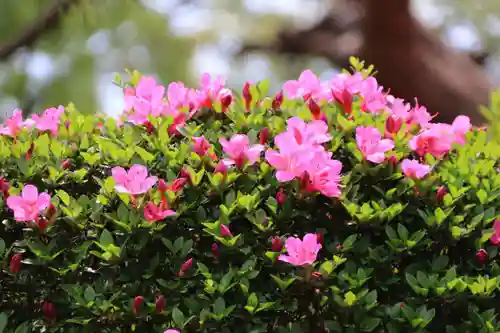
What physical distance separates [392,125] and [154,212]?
2.90 ft

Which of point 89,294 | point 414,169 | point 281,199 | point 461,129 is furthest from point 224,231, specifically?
point 461,129

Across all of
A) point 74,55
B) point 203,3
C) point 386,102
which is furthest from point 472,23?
point 386,102

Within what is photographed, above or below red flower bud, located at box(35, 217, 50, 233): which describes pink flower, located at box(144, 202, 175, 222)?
above

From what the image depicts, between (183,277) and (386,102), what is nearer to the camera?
(183,277)

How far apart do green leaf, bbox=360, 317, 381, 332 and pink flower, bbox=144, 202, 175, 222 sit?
0.66 meters

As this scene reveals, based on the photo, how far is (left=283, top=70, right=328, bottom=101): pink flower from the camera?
2.49 metres

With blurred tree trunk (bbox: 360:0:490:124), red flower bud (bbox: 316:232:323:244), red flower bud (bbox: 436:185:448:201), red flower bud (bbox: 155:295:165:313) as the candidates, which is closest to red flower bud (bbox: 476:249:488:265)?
red flower bud (bbox: 436:185:448:201)

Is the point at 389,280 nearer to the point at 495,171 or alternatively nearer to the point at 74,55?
the point at 495,171

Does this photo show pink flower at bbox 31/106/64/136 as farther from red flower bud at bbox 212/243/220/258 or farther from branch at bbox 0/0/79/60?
branch at bbox 0/0/79/60

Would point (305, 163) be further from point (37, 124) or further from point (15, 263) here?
point (37, 124)

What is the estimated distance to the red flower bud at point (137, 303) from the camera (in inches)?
76.3

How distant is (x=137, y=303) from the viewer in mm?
1941

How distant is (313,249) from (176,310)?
44 cm

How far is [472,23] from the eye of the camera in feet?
70.9
